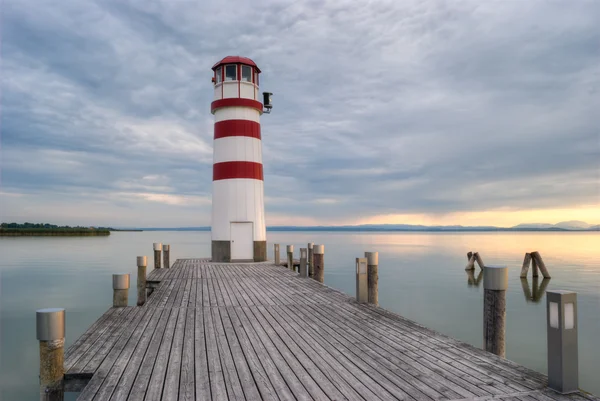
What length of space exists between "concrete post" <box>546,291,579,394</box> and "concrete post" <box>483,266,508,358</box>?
1.17 metres

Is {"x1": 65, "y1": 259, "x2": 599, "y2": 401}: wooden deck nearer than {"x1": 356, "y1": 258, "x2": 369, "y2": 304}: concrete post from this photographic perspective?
Yes

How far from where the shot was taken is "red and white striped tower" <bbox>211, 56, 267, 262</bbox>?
51.5 ft

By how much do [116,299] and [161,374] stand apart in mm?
3881

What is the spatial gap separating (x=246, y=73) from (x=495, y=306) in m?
13.4

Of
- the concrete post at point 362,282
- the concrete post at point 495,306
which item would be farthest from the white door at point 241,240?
the concrete post at point 495,306

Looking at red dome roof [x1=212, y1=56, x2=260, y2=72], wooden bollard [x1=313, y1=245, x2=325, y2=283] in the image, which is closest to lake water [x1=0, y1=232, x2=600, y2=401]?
wooden bollard [x1=313, y1=245, x2=325, y2=283]

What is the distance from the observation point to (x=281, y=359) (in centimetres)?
448

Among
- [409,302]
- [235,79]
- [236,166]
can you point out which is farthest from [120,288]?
[409,302]

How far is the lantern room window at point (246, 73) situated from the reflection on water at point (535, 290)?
1447 centimetres

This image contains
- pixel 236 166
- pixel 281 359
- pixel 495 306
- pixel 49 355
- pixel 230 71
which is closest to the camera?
pixel 49 355

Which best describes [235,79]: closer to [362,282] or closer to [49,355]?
[362,282]

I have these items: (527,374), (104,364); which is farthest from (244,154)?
(527,374)

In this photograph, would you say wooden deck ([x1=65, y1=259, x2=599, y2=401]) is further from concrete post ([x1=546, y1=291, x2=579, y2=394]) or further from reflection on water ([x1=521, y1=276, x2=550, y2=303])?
reflection on water ([x1=521, y1=276, x2=550, y2=303])

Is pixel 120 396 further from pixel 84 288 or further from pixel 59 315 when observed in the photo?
pixel 84 288
